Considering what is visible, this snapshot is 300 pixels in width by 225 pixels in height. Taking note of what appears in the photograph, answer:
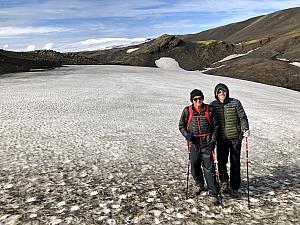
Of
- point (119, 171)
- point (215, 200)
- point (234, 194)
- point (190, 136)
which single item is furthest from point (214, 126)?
point (119, 171)

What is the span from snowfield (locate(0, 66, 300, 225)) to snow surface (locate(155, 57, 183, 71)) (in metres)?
86.0

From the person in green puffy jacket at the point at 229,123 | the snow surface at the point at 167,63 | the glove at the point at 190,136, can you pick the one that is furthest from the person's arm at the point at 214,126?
the snow surface at the point at 167,63

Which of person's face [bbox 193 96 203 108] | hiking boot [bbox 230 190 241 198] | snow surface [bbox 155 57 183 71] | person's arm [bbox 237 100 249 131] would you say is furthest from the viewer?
snow surface [bbox 155 57 183 71]

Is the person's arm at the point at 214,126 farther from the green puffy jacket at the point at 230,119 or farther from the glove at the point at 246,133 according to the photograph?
the glove at the point at 246,133

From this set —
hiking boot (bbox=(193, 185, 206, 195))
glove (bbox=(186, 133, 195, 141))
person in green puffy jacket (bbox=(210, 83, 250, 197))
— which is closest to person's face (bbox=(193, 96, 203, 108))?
person in green puffy jacket (bbox=(210, 83, 250, 197))

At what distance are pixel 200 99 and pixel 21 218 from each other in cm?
554

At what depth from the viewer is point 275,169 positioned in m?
13.4

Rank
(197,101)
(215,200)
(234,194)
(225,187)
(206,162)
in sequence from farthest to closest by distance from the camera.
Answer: (225,187) < (234,194) < (215,200) < (206,162) < (197,101)

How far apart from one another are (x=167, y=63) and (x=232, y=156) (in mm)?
103784

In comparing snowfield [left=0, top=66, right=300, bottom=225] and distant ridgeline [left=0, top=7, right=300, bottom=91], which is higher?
distant ridgeline [left=0, top=7, right=300, bottom=91]

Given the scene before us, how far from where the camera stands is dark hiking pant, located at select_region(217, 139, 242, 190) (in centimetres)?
965

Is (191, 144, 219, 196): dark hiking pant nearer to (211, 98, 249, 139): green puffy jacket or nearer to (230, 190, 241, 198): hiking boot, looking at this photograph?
(211, 98, 249, 139): green puffy jacket

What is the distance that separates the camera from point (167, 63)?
112m

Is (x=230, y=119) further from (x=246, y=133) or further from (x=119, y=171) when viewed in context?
(x=119, y=171)
